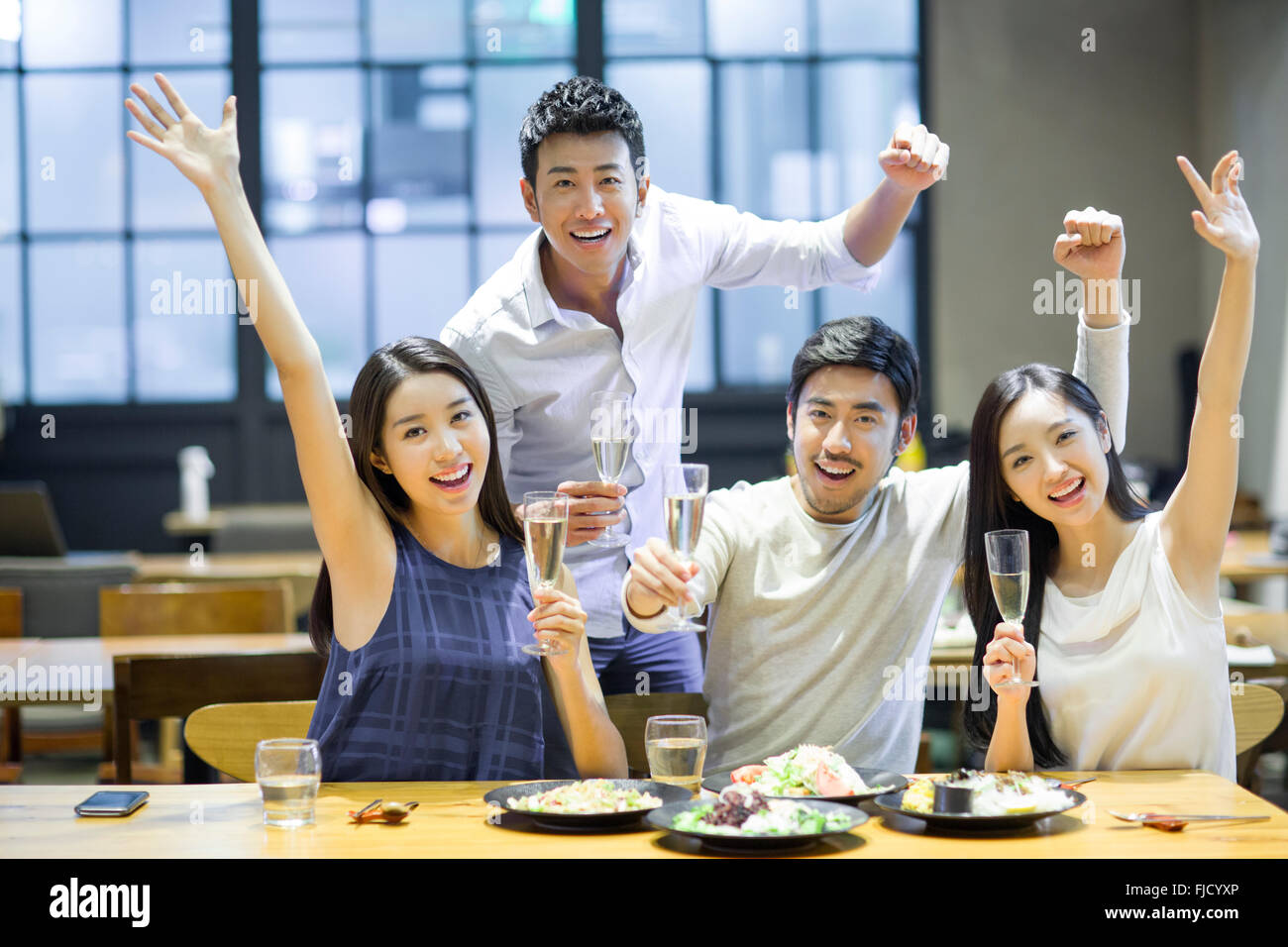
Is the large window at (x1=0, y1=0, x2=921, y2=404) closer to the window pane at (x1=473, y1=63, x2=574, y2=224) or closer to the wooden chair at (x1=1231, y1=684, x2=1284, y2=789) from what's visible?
the window pane at (x1=473, y1=63, x2=574, y2=224)

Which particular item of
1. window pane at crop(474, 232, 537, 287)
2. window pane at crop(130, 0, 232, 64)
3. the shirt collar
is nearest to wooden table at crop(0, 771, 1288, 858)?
the shirt collar

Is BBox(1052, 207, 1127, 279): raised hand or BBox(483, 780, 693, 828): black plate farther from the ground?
BBox(1052, 207, 1127, 279): raised hand

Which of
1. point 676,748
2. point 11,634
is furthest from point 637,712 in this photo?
point 11,634

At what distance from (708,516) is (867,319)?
1.43ft

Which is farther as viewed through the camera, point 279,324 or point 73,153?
point 73,153

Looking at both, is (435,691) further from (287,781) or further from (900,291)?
(900,291)

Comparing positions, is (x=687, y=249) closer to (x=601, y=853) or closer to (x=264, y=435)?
(x=601, y=853)

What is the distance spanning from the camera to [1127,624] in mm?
2023

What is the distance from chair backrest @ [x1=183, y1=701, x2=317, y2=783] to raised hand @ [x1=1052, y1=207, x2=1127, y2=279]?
146 cm

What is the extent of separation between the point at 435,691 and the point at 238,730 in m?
0.44

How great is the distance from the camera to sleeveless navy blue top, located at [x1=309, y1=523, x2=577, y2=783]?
2004 millimetres

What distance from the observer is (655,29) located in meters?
8.38
